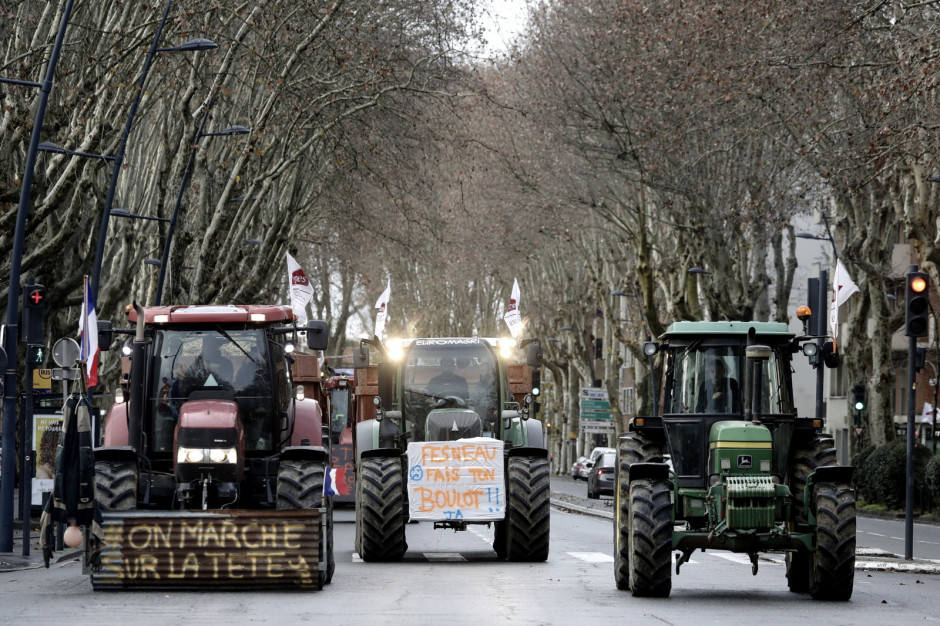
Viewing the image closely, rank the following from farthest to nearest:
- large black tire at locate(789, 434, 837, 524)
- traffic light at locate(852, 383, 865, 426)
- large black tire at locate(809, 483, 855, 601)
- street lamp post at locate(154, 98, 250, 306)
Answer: traffic light at locate(852, 383, 865, 426) < street lamp post at locate(154, 98, 250, 306) < large black tire at locate(789, 434, 837, 524) < large black tire at locate(809, 483, 855, 601)

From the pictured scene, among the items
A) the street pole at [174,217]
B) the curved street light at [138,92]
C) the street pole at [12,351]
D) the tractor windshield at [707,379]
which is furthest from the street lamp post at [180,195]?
the tractor windshield at [707,379]

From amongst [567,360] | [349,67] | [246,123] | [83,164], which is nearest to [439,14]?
[349,67]

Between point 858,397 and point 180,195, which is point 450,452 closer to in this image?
point 180,195

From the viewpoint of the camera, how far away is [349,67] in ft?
118

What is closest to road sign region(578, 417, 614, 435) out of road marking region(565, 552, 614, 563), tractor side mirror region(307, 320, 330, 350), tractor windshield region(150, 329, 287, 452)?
road marking region(565, 552, 614, 563)

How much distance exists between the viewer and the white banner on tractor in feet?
65.0

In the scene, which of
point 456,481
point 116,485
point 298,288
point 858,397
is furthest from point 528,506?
point 858,397

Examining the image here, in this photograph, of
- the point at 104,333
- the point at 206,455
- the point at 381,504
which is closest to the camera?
the point at 206,455

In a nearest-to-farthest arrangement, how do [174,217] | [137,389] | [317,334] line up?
[317,334], [137,389], [174,217]

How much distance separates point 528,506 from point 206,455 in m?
4.83

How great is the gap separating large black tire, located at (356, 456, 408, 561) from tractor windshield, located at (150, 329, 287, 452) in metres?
2.32

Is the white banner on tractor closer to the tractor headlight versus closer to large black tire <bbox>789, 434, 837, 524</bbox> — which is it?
the tractor headlight

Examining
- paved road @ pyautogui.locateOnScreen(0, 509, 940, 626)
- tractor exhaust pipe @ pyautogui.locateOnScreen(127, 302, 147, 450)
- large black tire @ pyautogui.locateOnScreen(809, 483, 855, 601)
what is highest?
tractor exhaust pipe @ pyautogui.locateOnScreen(127, 302, 147, 450)

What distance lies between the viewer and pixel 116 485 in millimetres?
16141
